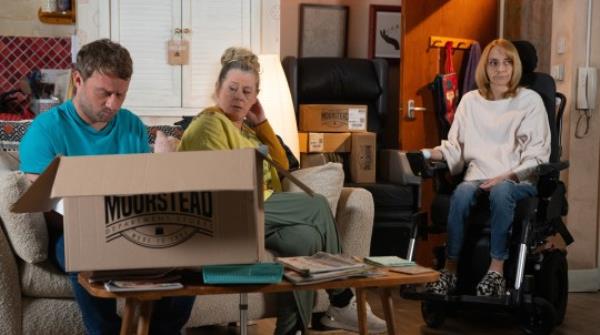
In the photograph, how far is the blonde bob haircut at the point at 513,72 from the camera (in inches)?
147

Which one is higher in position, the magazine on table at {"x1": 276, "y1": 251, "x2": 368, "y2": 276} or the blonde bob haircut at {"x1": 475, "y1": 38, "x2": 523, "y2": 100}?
the blonde bob haircut at {"x1": 475, "y1": 38, "x2": 523, "y2": 100}

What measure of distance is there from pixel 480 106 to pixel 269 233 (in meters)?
1.36

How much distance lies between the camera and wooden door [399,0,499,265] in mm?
5230

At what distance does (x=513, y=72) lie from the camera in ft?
12.3

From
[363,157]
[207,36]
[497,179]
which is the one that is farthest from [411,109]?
→ [497,179]

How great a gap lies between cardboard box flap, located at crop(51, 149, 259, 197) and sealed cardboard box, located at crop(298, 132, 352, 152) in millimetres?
3318

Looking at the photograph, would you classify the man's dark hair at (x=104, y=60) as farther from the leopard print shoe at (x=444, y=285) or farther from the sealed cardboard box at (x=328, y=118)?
the sealed cardboard box at (x=328, y=118)

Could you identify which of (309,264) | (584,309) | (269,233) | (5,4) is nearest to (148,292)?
(309,264)

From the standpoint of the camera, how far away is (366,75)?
5.53m

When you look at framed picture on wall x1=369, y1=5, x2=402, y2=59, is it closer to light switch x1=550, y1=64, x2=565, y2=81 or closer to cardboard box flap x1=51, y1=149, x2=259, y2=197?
light switch x1=550, y1=64, x2=565, y2=81

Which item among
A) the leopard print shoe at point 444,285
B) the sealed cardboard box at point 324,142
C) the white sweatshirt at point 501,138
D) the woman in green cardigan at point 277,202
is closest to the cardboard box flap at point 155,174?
the woman in green cardigan at point 277,202

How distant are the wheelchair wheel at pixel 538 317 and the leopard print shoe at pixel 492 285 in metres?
0.13


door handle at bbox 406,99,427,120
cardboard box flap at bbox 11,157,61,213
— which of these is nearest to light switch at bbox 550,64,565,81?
door handle at bbox 406,99,427,120

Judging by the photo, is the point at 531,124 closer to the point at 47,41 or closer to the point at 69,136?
the point at 69,136
